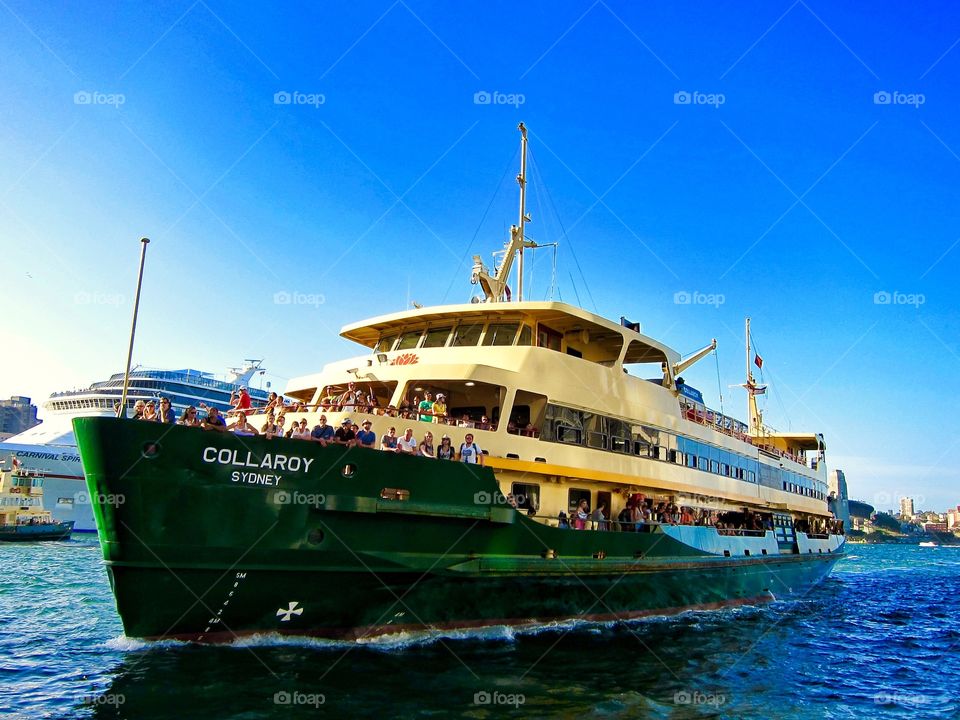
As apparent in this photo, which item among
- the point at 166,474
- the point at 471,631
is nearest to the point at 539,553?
the point at 471,631

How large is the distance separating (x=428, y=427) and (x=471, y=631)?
3.53m

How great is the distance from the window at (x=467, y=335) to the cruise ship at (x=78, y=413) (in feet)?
101

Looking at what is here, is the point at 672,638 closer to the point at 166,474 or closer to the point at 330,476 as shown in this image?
the point at 330,476

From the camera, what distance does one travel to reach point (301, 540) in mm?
10039

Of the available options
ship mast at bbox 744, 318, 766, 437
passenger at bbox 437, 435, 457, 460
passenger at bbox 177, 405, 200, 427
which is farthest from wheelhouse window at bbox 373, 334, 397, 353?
ship mast at bbox 744, 318, 766, 437

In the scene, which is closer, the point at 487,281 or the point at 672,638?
the point at 672,638

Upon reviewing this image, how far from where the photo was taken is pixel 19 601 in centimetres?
1619

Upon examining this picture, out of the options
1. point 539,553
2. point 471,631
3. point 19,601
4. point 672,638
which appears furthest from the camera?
point 19,601

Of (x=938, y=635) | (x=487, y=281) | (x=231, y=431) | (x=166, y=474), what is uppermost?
(x=487, y=281)

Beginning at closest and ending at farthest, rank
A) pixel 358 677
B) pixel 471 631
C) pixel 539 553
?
pixel 358 677
pixel 471 631
pixel 539 553

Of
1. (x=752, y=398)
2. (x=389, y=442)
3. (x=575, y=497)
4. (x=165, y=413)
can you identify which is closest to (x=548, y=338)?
(x=575, y=497)

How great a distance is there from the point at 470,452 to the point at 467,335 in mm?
3771

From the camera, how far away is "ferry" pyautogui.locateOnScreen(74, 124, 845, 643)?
9.52 metres

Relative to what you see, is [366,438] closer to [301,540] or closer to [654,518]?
[301,540]
